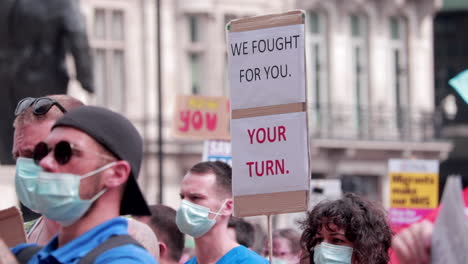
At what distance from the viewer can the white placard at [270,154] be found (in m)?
5.96

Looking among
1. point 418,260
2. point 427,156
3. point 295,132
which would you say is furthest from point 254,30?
point 427,156

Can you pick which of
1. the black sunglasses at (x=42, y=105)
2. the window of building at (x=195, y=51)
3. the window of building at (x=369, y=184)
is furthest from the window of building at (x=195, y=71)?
the black sunglasses at (x=42, y=105)

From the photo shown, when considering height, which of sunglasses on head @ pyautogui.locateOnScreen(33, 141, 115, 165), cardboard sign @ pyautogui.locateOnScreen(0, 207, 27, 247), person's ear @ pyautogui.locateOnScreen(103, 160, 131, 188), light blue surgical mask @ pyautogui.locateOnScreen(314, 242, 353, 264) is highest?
sunglasses on head @ pyautogui.locateOnScreen(33, 141, 115, 165)

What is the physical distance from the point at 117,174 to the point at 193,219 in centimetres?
233

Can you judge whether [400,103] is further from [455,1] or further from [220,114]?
[220,114]

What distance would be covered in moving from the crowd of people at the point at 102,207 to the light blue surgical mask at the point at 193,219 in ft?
0.06

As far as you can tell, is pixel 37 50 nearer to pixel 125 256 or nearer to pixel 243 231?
pixel 243 231

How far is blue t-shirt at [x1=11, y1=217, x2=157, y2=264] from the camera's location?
3.77 m

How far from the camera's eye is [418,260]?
3.46 metres

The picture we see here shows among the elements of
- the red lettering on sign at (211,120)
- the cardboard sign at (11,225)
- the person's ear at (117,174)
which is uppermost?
the red lettering on sign at (211,120)

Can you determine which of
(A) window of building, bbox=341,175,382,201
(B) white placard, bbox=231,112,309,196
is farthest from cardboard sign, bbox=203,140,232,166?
(A) window of building, bbox=341,175,382,201

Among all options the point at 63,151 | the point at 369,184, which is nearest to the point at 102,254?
the point at 63,151

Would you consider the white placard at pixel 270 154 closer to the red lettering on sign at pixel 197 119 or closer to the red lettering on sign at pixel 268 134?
the red lettering on sign at pixel 268 134

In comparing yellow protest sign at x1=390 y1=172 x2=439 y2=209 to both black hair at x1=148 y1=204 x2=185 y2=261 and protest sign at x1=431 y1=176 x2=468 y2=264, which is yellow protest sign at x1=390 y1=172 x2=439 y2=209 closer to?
black hair at x1=148 y1=204 x2=185 y2=261
